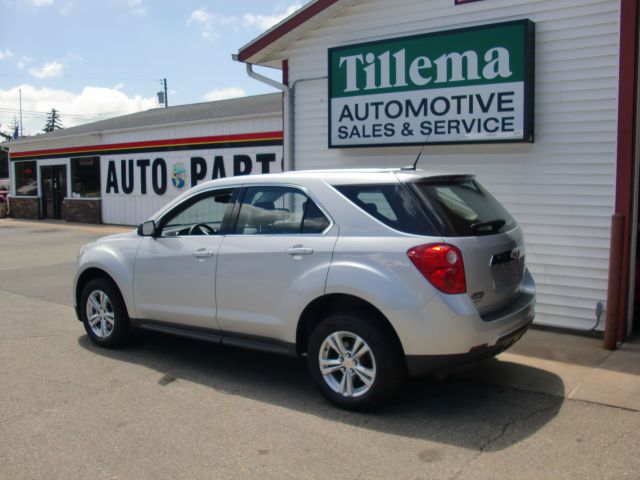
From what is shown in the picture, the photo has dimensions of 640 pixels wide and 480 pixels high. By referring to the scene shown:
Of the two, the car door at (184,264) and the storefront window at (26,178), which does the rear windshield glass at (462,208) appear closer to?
the car door at (184,264)

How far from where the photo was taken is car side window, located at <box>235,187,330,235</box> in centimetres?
504

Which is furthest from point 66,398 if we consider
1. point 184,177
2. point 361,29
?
point 184,177

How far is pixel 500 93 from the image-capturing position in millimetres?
7223

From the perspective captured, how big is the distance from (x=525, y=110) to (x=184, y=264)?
155 inches

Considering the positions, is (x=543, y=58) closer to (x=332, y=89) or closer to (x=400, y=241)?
(x=332, y=89)

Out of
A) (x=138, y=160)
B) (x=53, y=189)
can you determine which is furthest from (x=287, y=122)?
(x=53, y=189)

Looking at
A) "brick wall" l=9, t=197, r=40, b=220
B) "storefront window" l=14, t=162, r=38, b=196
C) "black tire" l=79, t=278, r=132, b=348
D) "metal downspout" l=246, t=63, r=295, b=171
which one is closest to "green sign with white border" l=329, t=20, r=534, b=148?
"metal downspout" l=246, t=63, r=295, b=171

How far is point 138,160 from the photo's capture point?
20.3 m

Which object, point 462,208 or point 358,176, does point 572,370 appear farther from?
point 358,176

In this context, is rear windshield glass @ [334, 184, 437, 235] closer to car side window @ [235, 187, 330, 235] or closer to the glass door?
car side window @ [235, 187, 330, 235]

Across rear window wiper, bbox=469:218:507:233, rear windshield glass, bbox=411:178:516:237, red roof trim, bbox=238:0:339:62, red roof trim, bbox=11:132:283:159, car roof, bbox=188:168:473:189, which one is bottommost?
rear window wiper, bbox=469:218:507:233

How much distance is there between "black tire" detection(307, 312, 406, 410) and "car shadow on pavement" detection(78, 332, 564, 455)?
0.14 meters

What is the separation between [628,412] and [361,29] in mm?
5657

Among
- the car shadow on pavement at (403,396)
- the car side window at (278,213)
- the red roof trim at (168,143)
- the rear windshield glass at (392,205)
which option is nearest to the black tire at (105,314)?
the car shadow on pavement at (403,396)
